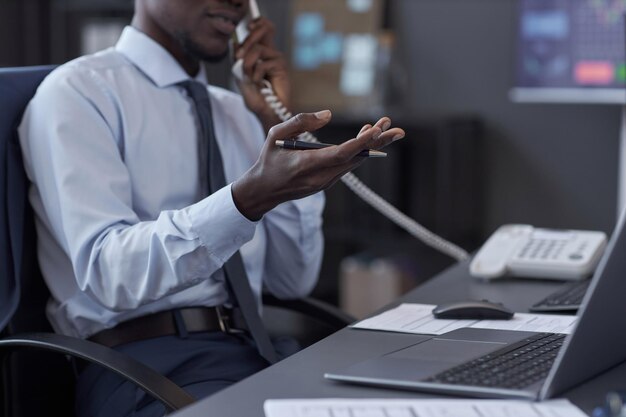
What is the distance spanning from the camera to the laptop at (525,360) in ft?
3.33

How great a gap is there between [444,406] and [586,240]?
1003 mm

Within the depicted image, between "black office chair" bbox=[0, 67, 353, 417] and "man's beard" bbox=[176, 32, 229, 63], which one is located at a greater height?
"man's beard" bbox=[176, 32, 229, 63]

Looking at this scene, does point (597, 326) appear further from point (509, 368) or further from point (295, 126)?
point (295, 126)

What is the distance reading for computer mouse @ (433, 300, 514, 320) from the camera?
1419 mm

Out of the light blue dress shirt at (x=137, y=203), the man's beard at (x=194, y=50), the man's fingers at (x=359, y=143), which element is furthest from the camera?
the man's beard at (x=194, y=50)

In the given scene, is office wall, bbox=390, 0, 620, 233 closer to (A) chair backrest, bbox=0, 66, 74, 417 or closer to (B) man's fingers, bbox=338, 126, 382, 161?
(A) chair backrest, bbox=0, 66, 74, 417

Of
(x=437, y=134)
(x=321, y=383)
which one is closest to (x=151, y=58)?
(x=321, y=383)

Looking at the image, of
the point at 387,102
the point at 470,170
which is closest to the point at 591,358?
the point at 470,170

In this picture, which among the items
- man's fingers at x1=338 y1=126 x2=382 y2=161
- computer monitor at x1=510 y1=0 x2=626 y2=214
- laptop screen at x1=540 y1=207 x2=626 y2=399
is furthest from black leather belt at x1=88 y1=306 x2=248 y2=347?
computer monitor at x1=510 y1=0 x2=626 y2=214

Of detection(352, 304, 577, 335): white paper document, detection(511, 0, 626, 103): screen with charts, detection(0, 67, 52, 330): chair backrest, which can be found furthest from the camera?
detection(511, 0, 626, 103): screen with charts

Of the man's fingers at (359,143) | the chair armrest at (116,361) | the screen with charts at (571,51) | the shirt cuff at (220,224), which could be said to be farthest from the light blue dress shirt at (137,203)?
the screen with charts at (571,51)

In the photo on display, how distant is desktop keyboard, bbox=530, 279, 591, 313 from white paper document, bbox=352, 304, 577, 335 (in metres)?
0.04

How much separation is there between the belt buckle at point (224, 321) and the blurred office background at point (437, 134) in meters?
2.18

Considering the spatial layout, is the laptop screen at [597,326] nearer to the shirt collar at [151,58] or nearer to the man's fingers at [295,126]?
the man's fingers at [295,126]
